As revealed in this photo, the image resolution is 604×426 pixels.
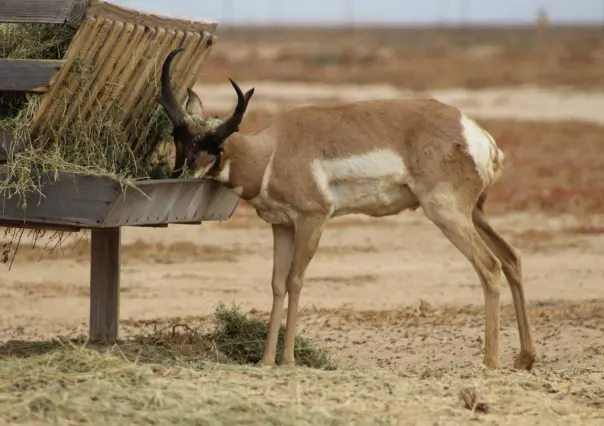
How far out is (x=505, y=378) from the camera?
8703 millimetres

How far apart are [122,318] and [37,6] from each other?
494 centimetres

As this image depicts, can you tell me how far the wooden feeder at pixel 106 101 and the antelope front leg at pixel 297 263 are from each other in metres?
0.71

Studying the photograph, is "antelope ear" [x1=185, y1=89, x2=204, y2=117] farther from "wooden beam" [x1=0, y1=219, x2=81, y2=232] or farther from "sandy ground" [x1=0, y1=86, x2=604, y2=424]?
"sandy ground" [x1=0, y1=86, x2=604, y2=424]

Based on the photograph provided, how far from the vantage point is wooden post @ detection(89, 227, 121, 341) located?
10070mm

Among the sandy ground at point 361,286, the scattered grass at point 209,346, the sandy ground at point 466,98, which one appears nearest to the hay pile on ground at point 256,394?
the scattered grass at point 209,346

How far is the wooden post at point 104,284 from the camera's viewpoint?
10070 mm

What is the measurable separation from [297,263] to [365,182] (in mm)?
816

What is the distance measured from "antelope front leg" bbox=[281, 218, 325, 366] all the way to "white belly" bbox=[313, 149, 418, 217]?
242mm

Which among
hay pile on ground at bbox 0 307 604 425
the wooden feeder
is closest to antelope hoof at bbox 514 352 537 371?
hay pile on ground at bbox 0 307 604 425

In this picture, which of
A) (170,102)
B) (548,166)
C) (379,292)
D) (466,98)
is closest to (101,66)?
(170,102)

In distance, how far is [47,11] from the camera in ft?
27.1

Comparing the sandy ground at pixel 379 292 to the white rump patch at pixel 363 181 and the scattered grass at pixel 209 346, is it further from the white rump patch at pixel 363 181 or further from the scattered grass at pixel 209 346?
the white rump patch at pixel 363 181

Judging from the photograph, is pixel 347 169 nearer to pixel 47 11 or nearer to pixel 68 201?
pixel 68 201

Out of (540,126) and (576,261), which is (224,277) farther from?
(540,126)
